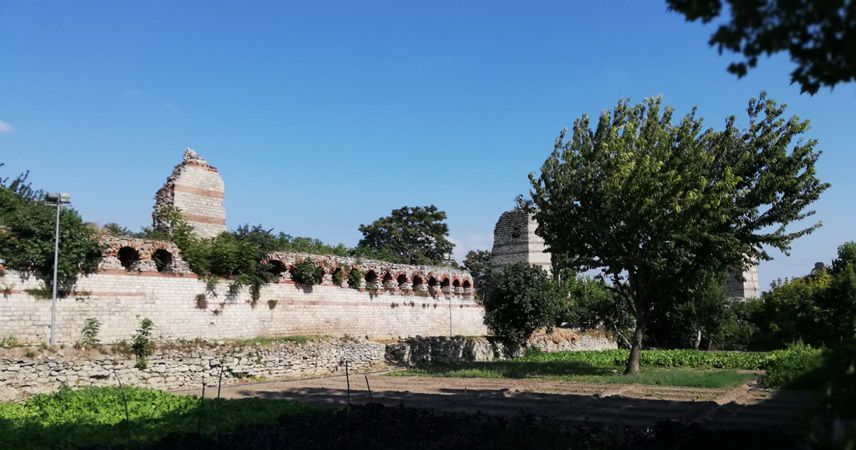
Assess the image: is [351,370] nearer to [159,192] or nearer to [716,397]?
[159,192]

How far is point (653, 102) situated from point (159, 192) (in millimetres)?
17768

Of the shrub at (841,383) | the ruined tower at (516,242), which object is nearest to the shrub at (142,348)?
the shrub at (841,383)

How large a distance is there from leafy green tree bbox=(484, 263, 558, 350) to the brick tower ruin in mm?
17696

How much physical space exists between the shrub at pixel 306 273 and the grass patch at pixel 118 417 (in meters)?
10.8

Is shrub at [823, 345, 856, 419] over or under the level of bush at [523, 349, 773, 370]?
over

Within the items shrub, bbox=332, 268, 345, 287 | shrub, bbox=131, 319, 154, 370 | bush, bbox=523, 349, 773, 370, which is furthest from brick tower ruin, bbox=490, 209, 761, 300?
shrub, bbox=131, 319, 154, 370

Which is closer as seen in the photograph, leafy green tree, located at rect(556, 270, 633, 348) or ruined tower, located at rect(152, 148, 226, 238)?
ruined tower, located at rect(152, 148, 226, 238)

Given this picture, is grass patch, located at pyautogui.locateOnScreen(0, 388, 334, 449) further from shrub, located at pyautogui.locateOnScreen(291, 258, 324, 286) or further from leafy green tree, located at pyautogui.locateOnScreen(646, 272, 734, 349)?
leafy green tree, located at pyautogui.locateOnScreen(646, 272, 734, 349)

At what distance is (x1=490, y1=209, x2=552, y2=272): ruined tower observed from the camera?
47.0 metres

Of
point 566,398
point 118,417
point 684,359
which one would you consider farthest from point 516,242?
point 118,417

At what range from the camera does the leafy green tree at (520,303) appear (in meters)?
28.3

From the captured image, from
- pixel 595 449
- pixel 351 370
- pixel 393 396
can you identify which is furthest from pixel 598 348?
pixel 595 449

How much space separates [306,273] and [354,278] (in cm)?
313

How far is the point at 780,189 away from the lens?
18016mm
